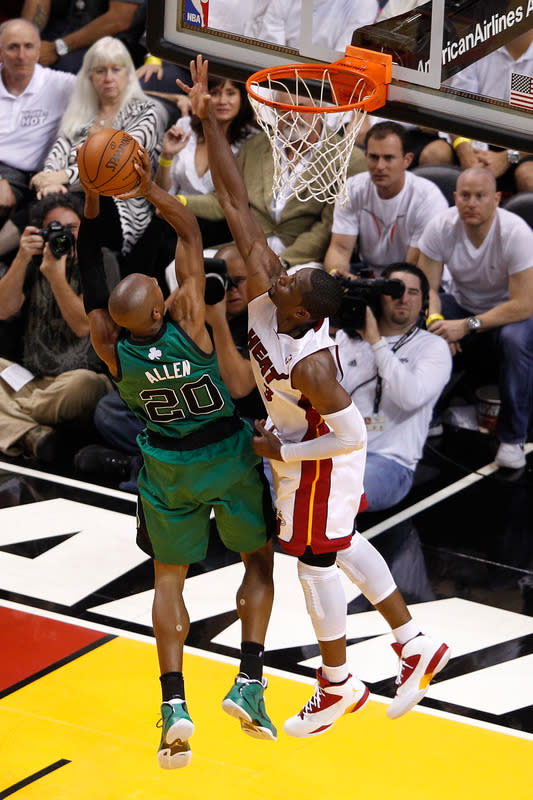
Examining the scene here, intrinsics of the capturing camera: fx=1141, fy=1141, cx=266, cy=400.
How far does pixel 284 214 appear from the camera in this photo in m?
7.62

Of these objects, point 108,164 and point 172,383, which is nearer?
point 108,164

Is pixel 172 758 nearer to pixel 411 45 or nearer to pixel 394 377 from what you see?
pixel 411 45

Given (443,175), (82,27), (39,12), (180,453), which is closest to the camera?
(180,453)

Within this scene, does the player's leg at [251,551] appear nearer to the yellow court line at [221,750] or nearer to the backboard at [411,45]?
the yellow court line at [221,750]

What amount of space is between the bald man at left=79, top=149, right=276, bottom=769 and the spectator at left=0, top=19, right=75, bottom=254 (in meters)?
4.68

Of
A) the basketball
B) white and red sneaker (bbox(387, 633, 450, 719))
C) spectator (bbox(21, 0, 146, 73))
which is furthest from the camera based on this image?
spectator (bbox(21, 0, 146, 73))

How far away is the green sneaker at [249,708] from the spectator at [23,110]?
5.37 m

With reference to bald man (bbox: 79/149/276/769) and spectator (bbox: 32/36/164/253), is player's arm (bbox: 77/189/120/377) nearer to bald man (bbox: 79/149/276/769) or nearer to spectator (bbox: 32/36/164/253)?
bald man (bbox: 79/149/276/769)

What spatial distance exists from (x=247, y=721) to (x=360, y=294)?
3210mm

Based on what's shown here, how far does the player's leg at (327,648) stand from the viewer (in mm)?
4234

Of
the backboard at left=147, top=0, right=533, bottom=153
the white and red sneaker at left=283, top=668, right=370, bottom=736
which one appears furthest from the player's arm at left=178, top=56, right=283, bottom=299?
the white and red sneaker at left=283, top=668, right=370, bottom=736

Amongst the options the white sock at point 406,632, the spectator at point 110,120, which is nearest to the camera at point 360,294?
the spectator at point 110,120

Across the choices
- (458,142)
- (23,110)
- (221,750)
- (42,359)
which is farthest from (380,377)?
(23,110)

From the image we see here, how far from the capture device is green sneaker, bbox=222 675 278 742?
13.7ft
